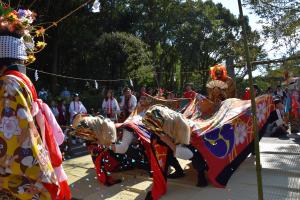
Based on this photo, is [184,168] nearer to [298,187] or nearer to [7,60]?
[298,187]

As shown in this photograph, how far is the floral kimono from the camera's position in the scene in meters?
2.34

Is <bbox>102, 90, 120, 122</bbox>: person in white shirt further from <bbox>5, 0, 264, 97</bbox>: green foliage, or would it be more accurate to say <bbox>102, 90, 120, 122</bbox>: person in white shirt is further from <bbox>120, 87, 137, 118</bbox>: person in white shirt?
<bbox>5, 0, 264, 97</bbox>: green foliage

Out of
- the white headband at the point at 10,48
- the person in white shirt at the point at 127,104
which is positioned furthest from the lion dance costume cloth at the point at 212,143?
the person in white shirt at the point at 127,104

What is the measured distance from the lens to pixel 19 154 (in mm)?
2340

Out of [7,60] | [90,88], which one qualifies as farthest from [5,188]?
[90,88]

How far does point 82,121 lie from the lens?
516 cm

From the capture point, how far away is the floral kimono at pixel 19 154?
2.34m

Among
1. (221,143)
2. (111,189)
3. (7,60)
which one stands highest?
(7,60)

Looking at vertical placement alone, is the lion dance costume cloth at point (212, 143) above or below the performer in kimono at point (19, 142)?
below

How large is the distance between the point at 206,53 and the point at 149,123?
25.8 meters

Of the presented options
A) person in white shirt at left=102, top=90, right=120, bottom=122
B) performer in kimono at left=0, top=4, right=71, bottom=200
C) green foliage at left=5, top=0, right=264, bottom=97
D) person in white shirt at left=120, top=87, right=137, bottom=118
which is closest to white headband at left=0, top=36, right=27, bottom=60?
performer in kimono at left=0, top=4, right=71, bottom=200

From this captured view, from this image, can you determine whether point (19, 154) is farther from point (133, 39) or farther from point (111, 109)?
point (133, 39)

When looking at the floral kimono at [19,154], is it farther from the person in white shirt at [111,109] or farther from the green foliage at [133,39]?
the green foliage at [133,39]

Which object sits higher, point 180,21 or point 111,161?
point 180,21
